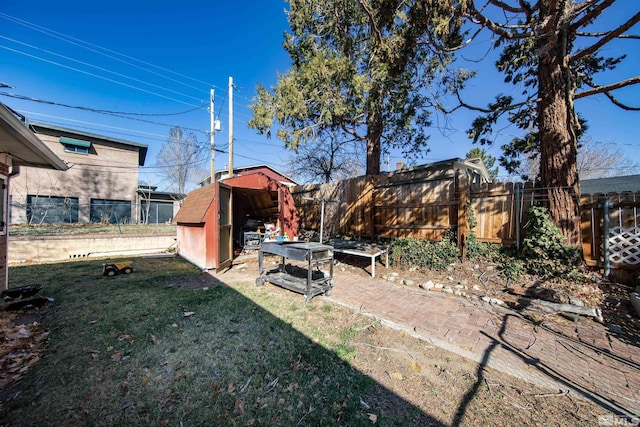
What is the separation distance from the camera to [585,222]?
4.64 meters

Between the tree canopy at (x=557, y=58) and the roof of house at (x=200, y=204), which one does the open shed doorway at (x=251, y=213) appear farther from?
the tree canopy at (x=557, y=58)

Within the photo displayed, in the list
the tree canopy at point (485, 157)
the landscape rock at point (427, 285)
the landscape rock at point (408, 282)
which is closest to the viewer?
the landscape rock at point (427, 285)

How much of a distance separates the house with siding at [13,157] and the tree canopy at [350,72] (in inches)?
177

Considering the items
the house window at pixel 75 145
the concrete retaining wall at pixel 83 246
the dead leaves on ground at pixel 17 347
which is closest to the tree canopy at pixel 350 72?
the dead leaves on ground at pixel 17 347

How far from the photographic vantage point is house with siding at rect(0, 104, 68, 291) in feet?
11.6

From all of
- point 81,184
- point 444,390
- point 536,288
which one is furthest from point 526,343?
point 81,184

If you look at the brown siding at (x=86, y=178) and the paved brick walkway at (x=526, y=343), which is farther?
the brown siding at (x=86, y=178)

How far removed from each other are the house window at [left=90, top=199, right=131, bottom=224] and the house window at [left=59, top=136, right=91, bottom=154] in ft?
11.2

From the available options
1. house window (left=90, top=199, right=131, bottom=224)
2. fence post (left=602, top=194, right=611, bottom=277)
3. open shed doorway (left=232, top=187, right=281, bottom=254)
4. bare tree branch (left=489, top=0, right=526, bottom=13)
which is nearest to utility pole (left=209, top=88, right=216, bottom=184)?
open shed doorway (left=232, top=187, right=281, bottom=254)

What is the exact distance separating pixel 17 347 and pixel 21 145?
3.40 m

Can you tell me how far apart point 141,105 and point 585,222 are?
19.0 metres

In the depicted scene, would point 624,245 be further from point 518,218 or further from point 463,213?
point 463,213

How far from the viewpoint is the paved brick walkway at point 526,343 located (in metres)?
2.26

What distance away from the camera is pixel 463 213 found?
5734 mm
